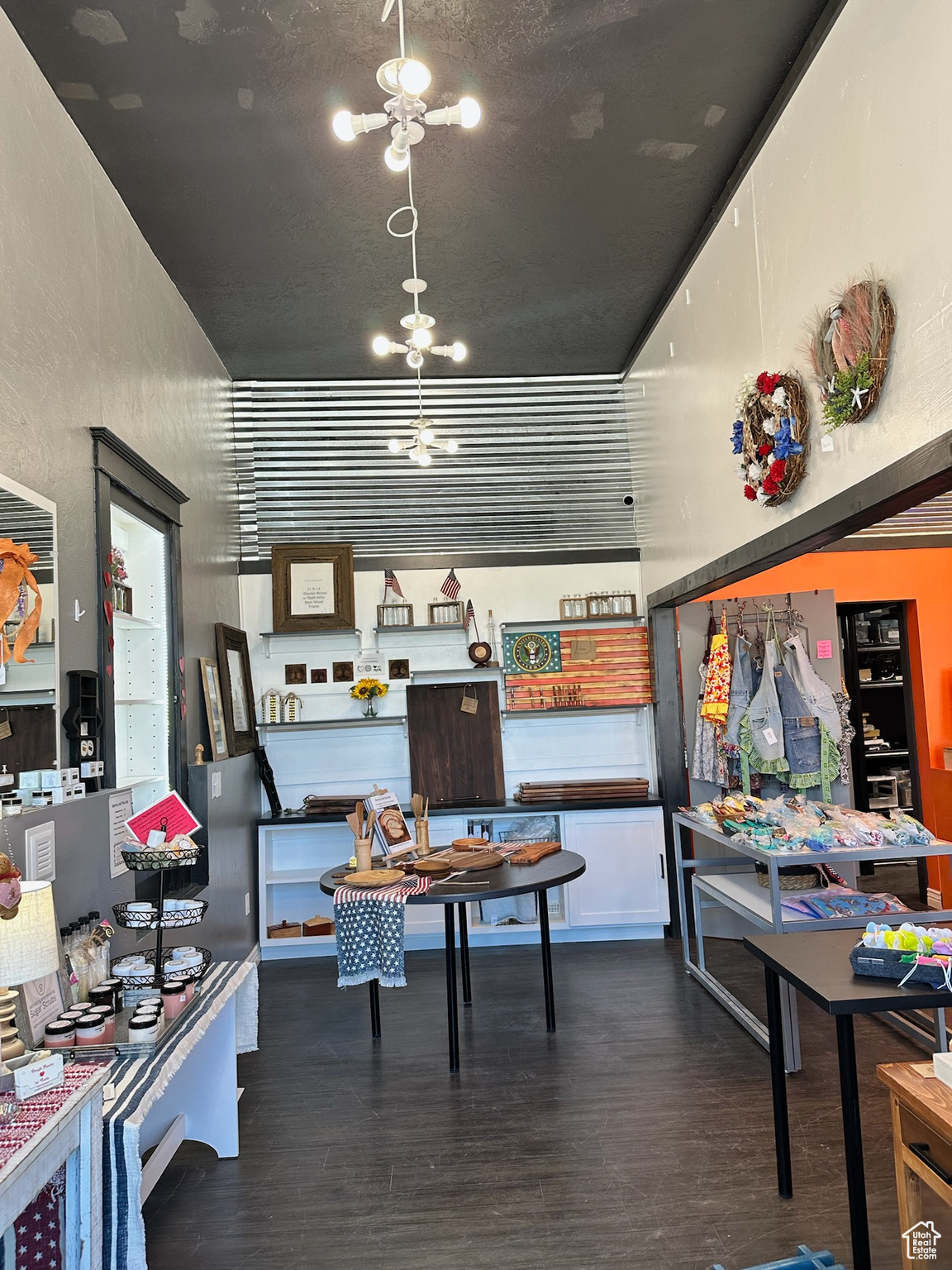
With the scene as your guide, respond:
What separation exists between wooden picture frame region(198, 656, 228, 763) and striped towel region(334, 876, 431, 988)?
1.54 m

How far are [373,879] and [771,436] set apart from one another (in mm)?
2793

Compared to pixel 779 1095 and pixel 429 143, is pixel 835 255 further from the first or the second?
pixel 779 1095

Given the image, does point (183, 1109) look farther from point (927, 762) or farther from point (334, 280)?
point (927, 762)

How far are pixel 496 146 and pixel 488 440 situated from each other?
2.90 metres

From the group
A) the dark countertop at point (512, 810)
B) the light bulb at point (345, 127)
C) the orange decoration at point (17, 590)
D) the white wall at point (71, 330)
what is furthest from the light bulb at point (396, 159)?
the dark countertop at point (512, 810)

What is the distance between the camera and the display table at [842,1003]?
2.56m

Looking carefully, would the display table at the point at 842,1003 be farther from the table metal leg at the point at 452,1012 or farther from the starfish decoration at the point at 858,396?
the starfish decoration at the point at 858,396

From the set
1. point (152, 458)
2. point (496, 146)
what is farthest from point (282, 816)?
point (496, 146)

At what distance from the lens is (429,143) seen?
13.7 feet

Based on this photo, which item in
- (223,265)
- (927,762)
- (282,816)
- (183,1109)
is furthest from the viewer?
(927,762)

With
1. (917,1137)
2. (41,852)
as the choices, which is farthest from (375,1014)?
(917,1137)

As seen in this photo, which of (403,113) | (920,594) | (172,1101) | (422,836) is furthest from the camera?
(920,594)

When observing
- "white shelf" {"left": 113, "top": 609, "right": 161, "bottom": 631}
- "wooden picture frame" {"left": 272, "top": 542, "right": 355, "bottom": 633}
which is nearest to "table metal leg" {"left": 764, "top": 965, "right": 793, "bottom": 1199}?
"white shelf" {"left": 113, "top": 609, "right": 161, "bottom": 631}

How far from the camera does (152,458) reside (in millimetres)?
4723
